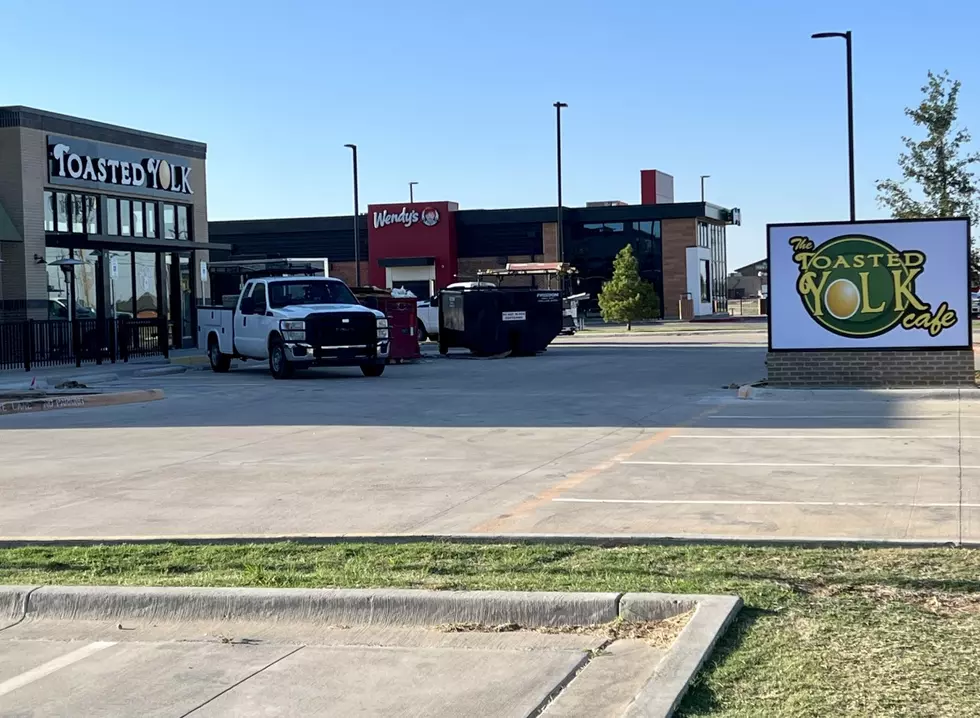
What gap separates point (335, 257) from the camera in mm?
70938

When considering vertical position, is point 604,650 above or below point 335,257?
below

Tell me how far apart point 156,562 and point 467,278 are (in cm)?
5922

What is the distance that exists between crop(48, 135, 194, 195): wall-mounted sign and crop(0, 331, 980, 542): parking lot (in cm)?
1421

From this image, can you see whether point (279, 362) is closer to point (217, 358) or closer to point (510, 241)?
point (217, 358)

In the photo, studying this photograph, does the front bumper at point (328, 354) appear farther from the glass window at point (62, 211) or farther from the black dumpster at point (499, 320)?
the glass window at point (62, 211)

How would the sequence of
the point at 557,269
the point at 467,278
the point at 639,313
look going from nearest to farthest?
1. the point at 557,269
2. the point at 639,313
3. the point at 467,278

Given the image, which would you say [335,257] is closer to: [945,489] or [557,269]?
[557,269]

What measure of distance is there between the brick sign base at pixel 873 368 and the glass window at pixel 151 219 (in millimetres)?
22017

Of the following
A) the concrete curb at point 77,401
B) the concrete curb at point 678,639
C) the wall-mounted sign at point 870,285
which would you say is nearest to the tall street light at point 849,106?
the wall-mounted sign at point 870,285

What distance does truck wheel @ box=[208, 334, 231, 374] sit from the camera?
28.7 m

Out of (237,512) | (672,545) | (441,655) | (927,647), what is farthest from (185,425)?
(927,647)

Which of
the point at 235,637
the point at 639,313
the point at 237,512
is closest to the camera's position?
the point at 235,637

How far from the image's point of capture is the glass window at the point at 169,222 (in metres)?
37.7

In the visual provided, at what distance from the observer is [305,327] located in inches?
984
